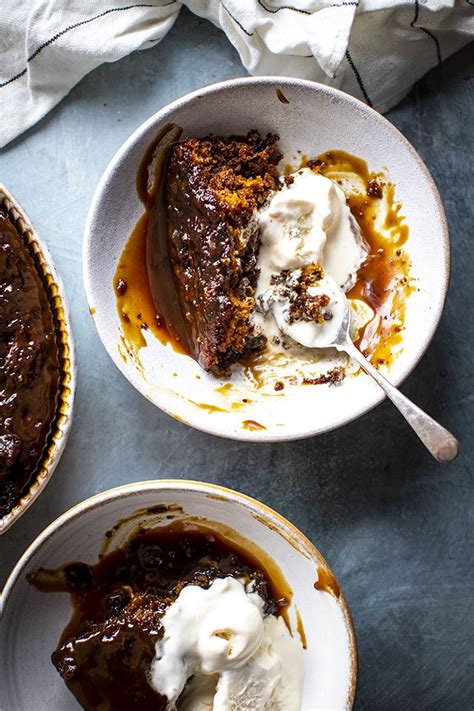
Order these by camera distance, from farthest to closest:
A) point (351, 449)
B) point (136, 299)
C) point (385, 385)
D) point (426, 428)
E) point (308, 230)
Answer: point (351, 449)
point (136, 299)
point (308, 230)
point (385, 385)
point (426, 428)

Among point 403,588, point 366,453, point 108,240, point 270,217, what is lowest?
point 403,588

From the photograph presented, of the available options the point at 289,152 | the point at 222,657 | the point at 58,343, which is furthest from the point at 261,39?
the point at 222,657

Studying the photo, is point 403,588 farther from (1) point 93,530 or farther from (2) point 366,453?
(1) point 93,530

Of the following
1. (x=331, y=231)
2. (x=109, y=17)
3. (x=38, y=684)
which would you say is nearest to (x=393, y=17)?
(x=331, y=231)

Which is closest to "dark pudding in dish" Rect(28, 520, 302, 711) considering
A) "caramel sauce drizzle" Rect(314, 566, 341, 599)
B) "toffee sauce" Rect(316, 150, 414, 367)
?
"caramel sauce drizzle" Rect(314, 566, 341, 599)

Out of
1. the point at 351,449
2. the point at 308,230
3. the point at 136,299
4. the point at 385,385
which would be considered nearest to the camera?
the point at 385,385

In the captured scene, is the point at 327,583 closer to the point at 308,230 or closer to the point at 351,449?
the point at 351,449

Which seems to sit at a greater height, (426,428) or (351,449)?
(426,428)
